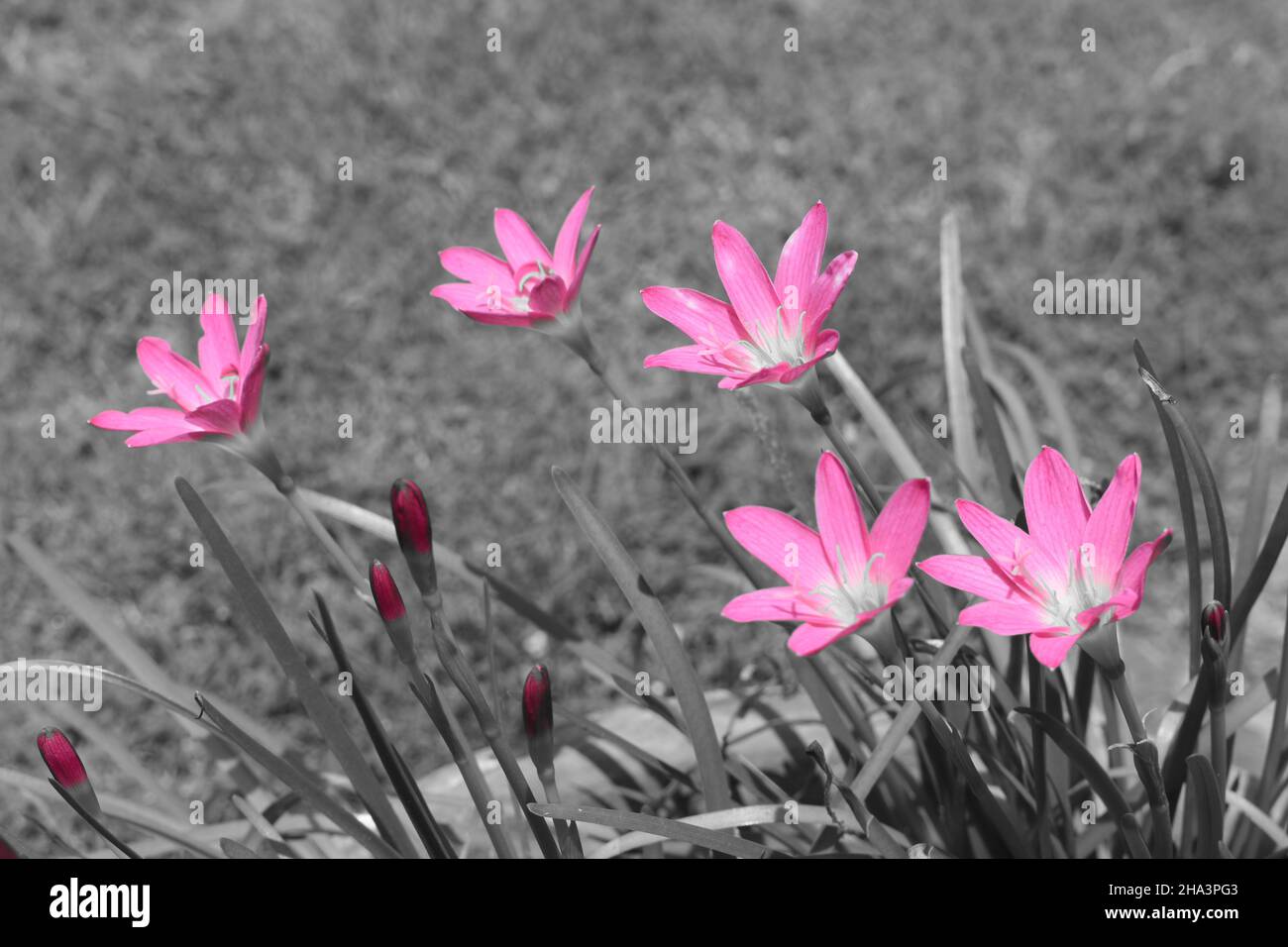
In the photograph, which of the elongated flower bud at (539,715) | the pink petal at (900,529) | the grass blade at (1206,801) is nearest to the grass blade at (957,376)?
the grass blade at (1206,801)

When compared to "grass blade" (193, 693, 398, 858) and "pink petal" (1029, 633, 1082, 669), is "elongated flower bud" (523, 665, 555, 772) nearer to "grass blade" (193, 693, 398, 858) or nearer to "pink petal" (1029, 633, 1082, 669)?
"grass blade" (193, 693, 398, 858)

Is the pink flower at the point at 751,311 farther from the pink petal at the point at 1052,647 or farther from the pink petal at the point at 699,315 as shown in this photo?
the pink petal at the point at 1052,647

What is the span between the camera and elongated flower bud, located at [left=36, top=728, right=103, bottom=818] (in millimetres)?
941

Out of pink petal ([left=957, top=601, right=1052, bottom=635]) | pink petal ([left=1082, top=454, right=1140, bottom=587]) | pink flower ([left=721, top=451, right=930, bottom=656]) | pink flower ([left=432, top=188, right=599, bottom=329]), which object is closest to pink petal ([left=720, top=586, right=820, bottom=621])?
pink flower ([left=721, top=451, right=930, bottom=656])

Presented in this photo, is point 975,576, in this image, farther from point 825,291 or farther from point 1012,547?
point 825,291

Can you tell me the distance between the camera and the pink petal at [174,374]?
1.12m

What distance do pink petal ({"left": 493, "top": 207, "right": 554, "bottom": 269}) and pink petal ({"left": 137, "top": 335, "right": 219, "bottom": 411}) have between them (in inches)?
12.2

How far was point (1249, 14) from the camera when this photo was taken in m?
3.28

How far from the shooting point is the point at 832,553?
942mm

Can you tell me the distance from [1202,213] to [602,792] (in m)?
2.19

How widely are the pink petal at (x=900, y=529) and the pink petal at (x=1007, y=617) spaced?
0.20 feet

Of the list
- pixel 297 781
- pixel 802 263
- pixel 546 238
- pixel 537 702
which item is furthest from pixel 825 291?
pixel 546 238

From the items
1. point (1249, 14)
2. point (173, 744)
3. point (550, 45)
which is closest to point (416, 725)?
point (173, 744)
